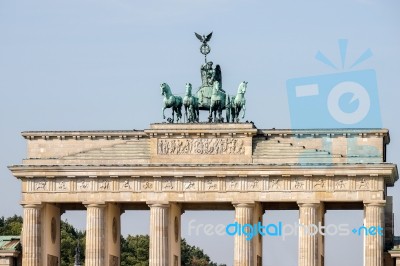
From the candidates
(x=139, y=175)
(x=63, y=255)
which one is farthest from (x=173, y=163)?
(x=63, y=255)

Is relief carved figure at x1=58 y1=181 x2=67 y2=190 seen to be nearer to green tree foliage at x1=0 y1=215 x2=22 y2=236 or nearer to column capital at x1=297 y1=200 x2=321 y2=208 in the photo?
column capital at x1=297 y1=200 x2=321 y2=208

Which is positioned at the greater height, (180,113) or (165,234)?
(180,113)

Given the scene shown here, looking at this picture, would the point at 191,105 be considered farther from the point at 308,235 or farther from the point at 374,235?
the point at 374,235

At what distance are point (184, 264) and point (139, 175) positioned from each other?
82.8 metres

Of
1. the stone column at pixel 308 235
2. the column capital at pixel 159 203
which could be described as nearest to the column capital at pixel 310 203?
the stone column at pixel 308 235

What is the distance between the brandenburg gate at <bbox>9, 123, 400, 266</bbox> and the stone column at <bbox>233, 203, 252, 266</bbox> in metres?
0.06

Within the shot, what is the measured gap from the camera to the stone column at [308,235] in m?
116

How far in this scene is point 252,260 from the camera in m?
117

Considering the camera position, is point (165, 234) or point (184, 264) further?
point (184, 264)

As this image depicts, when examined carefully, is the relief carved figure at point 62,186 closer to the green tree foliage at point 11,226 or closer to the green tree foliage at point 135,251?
the green tree foliage at point 11,226

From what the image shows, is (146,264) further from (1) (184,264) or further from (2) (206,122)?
(2) (206,122)

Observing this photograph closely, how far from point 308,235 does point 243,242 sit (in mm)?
4140

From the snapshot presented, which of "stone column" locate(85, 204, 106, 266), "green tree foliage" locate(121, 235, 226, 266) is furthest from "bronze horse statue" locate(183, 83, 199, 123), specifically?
"green tree foliage" locate(121, 235, 226, 266)

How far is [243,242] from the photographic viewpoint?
4606 inches
